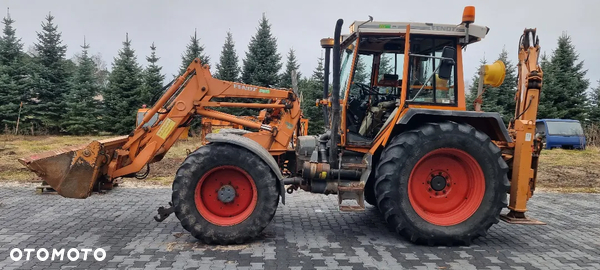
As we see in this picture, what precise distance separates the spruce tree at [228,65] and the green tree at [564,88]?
17408mm

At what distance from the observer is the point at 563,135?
1786 cm

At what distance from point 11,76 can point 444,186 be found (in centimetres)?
2339

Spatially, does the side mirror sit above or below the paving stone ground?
above

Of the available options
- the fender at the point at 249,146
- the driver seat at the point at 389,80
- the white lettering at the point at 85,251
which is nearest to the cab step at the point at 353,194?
the fender at the point at 249,146

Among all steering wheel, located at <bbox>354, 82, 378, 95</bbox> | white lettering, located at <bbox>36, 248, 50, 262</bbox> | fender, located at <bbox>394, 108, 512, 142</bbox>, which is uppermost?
steering wheel, located at <bbox>354, 82, 378, 95</bbox>

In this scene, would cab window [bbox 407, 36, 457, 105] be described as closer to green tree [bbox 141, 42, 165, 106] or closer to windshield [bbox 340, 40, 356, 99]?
windshield [bbox 340, 40, 356, 99]

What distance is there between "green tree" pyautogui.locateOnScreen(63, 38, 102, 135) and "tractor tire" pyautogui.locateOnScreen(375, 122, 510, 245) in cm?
1962

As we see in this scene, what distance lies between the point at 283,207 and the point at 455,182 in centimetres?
297

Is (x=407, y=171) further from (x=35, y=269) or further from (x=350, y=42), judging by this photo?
(x=35, y=269)

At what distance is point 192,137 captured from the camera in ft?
65.5

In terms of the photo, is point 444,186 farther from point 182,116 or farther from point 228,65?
point 228,65

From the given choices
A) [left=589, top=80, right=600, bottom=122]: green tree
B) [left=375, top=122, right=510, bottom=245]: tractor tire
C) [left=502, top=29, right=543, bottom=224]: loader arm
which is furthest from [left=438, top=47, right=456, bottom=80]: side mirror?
[left=589, top=80, right=600, bottom=122]: green tree

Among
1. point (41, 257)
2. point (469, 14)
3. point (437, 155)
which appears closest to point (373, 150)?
point (437, 155)

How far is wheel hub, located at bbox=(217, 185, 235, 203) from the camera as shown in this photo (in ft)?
16.2
